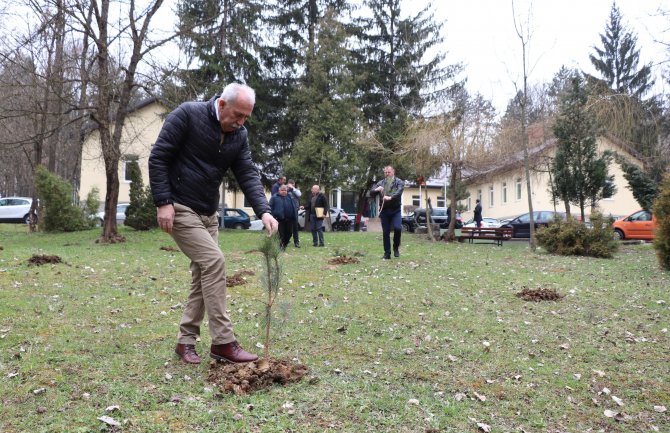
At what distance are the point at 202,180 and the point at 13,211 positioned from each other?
3567 centimetres

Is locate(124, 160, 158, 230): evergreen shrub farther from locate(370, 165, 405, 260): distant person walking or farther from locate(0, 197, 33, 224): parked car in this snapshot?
locate(0, 197, 33, 224): parked car

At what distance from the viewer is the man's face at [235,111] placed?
3717 mm

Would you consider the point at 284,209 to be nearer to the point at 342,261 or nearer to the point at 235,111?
the point at 342,261

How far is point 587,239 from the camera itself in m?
14.7

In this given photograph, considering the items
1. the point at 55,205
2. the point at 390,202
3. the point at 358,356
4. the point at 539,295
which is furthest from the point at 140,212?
the point at 358,356

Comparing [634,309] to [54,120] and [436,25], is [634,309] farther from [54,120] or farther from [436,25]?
[436,25]

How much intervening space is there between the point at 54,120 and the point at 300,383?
24249 millimetres

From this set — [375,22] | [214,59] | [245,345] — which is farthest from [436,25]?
[245,345]

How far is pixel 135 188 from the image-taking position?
2295cm

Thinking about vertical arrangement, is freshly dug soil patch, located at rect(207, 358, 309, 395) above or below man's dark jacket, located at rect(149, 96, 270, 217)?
below

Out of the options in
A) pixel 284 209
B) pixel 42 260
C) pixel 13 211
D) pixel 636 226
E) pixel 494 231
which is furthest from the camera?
pixel 13 211

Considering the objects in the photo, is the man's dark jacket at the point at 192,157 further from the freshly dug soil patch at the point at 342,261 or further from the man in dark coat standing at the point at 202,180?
the freshly dug soil patch at the point at 342,261

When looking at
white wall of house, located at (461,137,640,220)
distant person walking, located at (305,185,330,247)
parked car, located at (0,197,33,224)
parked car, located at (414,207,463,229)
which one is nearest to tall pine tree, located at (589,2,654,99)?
white wall of house, located at (461,137,640,220)

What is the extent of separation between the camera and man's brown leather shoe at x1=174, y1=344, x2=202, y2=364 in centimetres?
415
